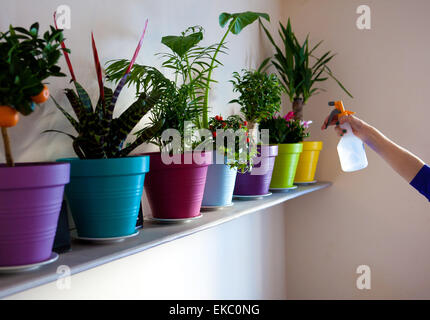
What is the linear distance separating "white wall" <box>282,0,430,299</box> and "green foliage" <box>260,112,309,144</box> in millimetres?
514

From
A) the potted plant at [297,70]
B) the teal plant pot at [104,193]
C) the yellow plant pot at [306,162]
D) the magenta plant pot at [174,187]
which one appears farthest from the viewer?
the potted plant at [297,70]

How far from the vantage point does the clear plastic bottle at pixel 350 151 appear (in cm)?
160

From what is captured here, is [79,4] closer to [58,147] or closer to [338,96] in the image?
[58,147]

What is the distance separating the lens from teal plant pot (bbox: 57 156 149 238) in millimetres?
859

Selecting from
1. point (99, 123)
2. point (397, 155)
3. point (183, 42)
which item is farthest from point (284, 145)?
point (99, 123)

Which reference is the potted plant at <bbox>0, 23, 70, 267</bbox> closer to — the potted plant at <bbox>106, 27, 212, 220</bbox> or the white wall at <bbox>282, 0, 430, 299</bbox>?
the potted plant at <bbox>106, 27, 212, 220</bbox>

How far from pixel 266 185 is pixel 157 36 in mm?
670

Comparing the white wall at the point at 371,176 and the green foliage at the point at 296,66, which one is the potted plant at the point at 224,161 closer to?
the green foliage at the point at 296,66

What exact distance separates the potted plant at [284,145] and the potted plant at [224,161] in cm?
43

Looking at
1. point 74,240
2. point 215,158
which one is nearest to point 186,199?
point 215,158

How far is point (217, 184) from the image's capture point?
1.31m

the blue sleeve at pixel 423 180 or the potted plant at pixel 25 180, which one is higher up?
the potted plant at pixel 25 180

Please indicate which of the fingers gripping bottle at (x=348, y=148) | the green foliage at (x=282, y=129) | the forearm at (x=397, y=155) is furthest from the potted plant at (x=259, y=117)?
the forearm at (x=397, y=155)

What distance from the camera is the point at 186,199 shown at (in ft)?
3.67
